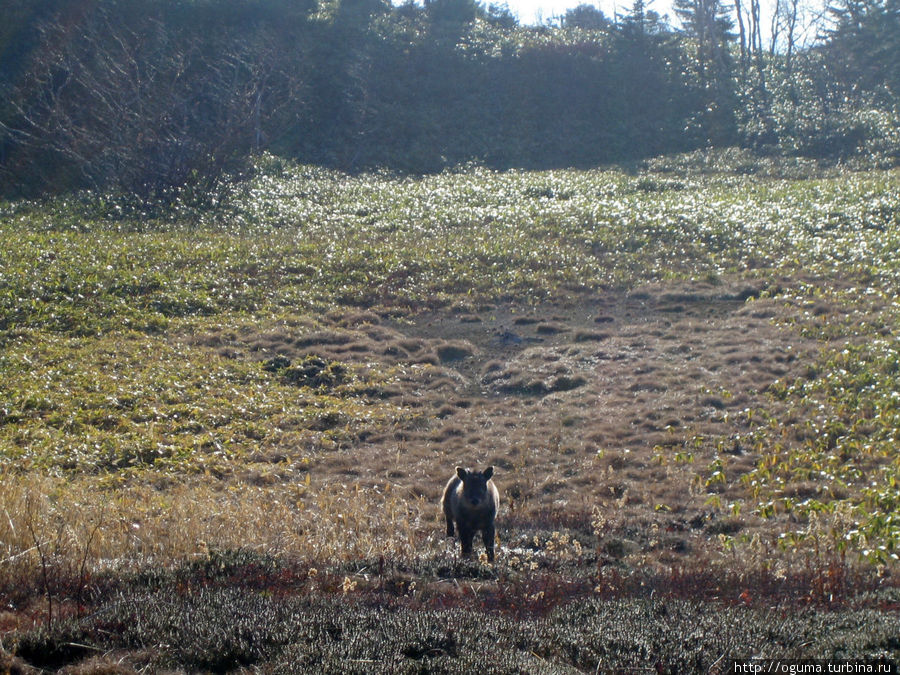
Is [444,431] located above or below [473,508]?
below

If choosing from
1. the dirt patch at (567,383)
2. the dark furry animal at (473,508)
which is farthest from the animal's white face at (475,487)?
the dirt patch at (567,383)

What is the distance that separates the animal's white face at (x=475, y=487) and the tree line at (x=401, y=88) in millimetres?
22801

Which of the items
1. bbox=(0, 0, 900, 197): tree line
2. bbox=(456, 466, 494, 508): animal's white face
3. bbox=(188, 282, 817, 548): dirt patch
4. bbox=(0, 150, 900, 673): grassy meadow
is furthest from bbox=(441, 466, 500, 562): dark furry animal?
bbox=(0, 0, 900, 197): tree line

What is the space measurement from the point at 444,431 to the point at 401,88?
3531 centimetres

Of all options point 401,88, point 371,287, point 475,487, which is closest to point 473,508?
point 475,487

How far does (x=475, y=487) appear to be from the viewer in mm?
7336

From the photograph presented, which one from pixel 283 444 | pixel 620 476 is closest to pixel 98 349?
pixel 283 444

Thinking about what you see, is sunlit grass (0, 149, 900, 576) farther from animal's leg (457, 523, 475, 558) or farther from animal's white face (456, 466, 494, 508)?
animal's leg (457, 523, 475, 558)

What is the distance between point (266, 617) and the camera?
441cm

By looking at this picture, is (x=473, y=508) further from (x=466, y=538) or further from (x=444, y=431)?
(x=444, y=431)

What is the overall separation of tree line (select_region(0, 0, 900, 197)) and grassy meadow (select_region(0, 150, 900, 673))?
16.6 ft

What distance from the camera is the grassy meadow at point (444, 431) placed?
14.6ft

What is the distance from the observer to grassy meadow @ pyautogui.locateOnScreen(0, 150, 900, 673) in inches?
175

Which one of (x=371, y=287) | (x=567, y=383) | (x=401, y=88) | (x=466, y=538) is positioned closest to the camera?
(x=466, y=538)
